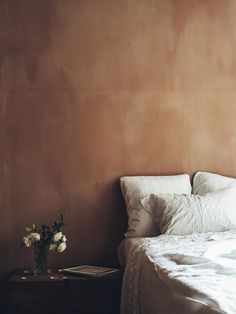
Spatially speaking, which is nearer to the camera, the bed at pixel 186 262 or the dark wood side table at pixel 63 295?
the bed at pixel 186 262

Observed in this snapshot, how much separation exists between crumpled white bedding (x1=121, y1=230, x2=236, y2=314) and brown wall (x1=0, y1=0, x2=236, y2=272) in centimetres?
84

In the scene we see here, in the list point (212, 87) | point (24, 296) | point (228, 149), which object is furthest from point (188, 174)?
point (24, 296)

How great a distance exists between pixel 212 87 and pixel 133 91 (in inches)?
27.2

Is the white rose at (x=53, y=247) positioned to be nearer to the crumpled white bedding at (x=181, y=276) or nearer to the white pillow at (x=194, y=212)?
the crumpled white bedding at (x=181, y=276)

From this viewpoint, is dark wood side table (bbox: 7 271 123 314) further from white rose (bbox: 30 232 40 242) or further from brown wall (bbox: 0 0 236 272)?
brown wall (bbox: 0 0 236 272)

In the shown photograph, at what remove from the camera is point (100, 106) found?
13.8 feet

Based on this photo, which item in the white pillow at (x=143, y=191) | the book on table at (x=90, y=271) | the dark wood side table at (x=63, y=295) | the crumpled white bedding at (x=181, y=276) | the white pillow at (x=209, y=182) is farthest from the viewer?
the white pillow at (x=209, y=182)

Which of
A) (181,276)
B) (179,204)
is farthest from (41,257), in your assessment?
(181,276)

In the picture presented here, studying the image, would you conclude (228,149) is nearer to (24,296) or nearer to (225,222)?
(225,222)

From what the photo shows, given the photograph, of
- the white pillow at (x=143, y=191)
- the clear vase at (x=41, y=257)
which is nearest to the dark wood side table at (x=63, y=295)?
the clear vase at (x=41, y=257)

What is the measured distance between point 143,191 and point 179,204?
37 centimetres

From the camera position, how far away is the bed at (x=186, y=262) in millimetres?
2025

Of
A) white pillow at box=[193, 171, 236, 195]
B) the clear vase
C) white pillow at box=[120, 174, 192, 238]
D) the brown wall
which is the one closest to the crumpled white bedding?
white pillow at box=[120, 174, 192, 238]

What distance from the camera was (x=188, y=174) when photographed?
4.27 m
